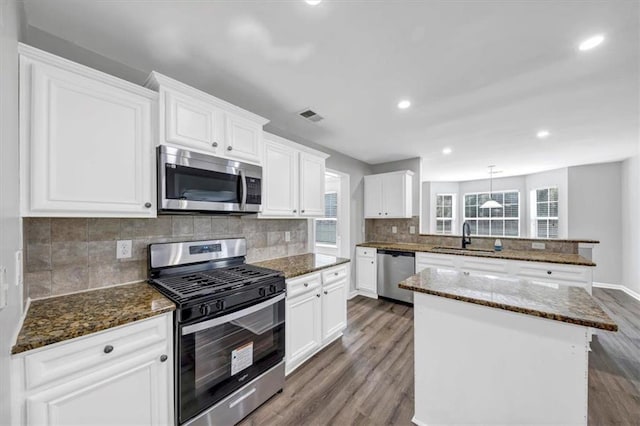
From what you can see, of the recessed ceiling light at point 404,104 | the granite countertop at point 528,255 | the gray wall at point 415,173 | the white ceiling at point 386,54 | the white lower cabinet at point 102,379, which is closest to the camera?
the white lower cabinet at point 102,379

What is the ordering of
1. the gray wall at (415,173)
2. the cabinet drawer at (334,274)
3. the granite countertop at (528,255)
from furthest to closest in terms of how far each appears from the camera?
the gray wall at (415,173), the granite countertop at (528,255), the cabinet drawer at (334,274)

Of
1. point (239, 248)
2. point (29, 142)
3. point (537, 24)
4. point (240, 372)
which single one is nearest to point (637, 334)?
point (537, 24)

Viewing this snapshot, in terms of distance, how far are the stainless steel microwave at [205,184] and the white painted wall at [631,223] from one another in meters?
6.54

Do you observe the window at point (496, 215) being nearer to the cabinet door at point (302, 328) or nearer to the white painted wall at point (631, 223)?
the white painted wall at point (631, 223)

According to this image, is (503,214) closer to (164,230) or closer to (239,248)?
(239,248)

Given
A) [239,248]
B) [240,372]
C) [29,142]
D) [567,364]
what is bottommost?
[240,372]

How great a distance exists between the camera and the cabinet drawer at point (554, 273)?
281cm

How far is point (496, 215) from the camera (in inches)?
300

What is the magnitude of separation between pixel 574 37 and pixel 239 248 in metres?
2.89

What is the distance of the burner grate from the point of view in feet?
4.90

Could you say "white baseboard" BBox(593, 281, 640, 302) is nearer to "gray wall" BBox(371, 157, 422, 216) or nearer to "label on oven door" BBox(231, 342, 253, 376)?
"gray wall" BBox(371, 157, 422, 216)

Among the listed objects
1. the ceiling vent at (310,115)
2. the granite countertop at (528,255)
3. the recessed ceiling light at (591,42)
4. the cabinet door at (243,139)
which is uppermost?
the recessed ceiling light at (591,42)

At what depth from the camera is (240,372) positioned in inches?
66.6

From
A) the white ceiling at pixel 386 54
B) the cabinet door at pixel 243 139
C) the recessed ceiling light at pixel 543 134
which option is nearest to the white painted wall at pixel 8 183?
the white ceiling at pixel 386 54
